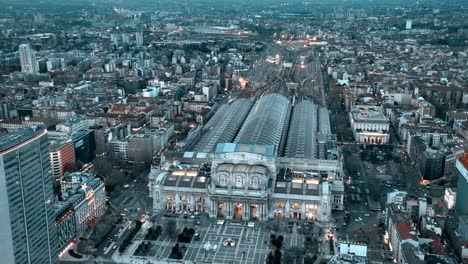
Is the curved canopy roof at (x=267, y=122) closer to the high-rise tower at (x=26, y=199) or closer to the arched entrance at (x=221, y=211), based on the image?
the arched entrance at (x=221, y=211)

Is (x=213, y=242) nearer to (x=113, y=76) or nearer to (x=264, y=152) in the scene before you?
(x=264, y=152)

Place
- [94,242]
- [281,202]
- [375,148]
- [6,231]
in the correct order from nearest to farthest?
1. [6,231]
2. [94,242]
3. [281,202]
4. [375,148]

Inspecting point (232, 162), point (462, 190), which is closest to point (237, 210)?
point (232, 162)

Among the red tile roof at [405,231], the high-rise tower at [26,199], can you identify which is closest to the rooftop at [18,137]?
the high-rise tower at [26,199]

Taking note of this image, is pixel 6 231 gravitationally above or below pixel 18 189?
below

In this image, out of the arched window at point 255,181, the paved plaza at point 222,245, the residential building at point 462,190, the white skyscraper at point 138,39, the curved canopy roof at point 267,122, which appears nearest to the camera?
the paved plaza at point 222,245

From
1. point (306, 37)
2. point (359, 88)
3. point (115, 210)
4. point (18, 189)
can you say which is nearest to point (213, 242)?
point (115, 210)
